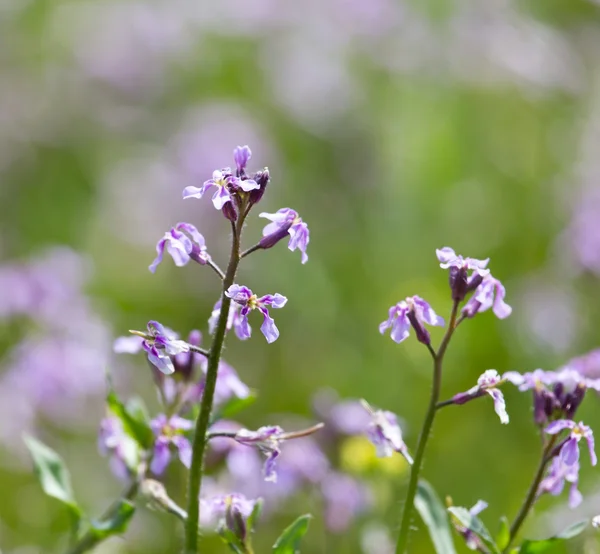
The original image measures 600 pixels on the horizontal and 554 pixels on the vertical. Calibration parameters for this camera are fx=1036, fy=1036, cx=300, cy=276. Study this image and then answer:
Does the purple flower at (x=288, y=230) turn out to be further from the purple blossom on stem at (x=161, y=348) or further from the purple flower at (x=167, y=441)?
the purple flower at (x=167, y=441)

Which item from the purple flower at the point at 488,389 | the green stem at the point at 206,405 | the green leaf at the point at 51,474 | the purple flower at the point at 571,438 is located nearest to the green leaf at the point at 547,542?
the purple flower at the point at 571,438

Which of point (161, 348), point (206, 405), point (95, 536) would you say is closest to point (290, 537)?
point (206, 405)

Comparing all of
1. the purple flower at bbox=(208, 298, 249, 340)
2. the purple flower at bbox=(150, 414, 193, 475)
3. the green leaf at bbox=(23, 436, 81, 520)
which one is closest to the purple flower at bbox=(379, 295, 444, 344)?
the purple flower at bbox=(208, 298, 249, 340)

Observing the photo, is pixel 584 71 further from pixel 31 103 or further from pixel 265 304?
pixel 265 304

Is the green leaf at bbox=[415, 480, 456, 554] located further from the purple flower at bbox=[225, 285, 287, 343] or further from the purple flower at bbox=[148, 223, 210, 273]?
the purple flower at bbox=[148, 223, 210, 273]

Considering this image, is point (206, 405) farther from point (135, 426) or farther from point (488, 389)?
point (488, 389)

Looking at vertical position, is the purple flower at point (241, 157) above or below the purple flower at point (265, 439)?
above
